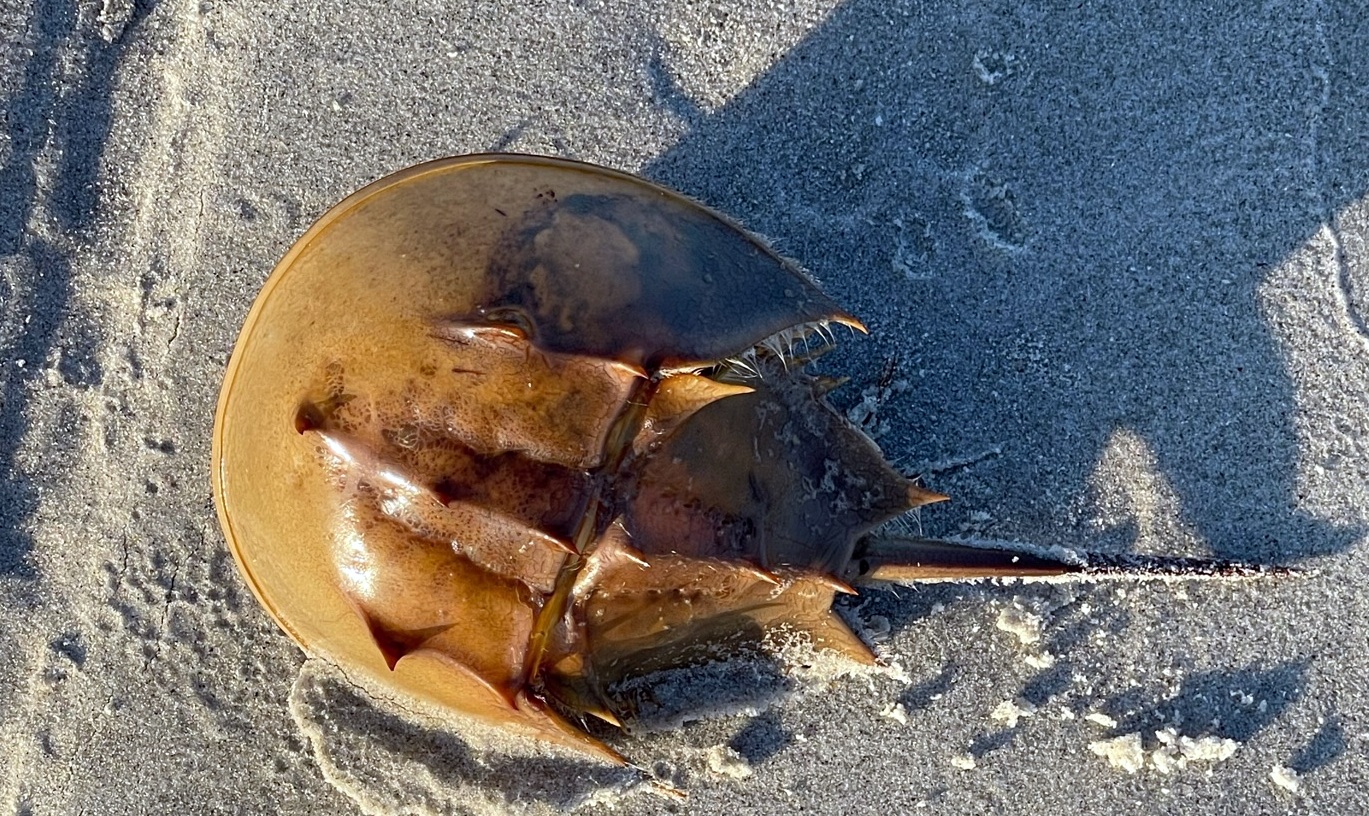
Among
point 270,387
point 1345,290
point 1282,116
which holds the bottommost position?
point 270,387

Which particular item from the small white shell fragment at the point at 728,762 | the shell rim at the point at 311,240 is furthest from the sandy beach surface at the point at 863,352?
the shell rim at the point at 311,240

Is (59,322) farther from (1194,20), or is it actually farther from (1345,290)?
(1345,290)

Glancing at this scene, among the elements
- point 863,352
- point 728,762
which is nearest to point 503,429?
point 863,352

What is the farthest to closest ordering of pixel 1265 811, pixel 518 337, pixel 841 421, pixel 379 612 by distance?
pixel 1265 811
pixel 841 421
pixel 379 612
pixel 518 337

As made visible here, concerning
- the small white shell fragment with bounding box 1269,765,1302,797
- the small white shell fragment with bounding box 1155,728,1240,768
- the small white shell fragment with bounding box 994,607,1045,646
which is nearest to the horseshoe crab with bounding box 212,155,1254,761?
the small white shell fragment with bounding box 994,607,1045,646

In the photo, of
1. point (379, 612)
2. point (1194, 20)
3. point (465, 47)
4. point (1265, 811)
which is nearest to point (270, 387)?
point (379, 612)

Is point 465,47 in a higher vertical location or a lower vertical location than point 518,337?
higher

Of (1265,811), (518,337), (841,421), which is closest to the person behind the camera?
(518,337)

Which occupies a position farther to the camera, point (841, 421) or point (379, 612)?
point (841, 421)
